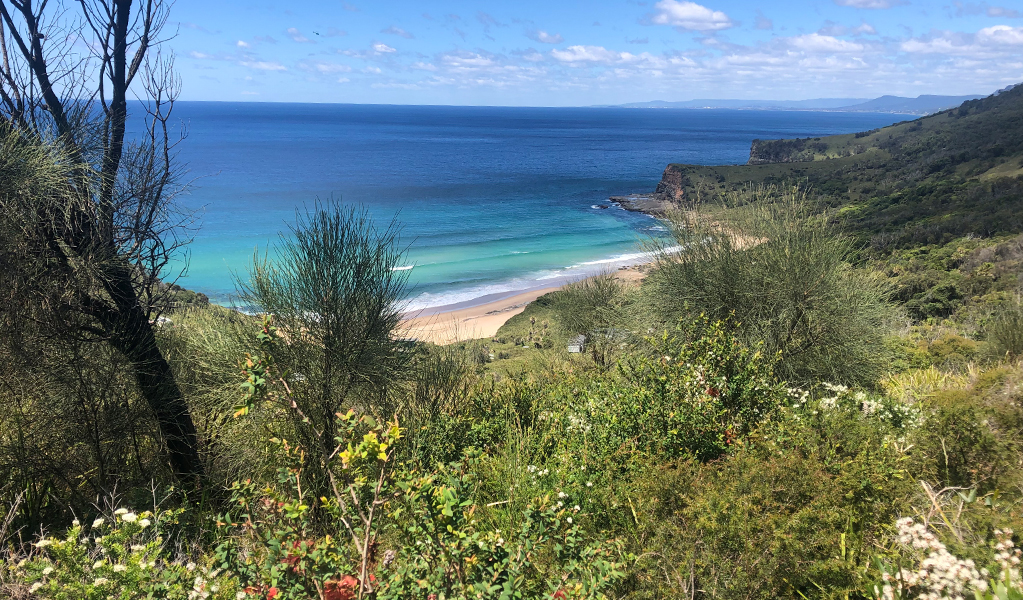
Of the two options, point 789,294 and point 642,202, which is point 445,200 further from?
point 789,294

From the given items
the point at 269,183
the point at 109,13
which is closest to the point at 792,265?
the point at 109,13

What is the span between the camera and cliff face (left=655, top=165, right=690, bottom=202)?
71688mm

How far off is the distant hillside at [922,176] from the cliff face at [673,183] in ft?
0.62

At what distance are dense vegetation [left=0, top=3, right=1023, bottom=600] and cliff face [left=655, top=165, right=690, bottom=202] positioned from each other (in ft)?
210

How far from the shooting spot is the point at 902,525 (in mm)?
2732

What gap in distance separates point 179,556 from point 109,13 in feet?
18.2

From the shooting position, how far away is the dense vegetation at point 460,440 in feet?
8.30

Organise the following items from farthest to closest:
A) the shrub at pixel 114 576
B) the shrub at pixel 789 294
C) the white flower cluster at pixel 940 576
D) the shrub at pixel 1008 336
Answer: the shrub at pixel 1008 336, the shrub at pixel 789 294, the shrub at pixel 114 576, the white flower cluster at pixel 940 576

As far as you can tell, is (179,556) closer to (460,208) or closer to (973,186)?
(973,186)

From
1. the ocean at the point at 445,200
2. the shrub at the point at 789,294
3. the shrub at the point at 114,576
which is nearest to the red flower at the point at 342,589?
the shrub at the point at 114,576

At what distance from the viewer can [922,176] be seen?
5072cm

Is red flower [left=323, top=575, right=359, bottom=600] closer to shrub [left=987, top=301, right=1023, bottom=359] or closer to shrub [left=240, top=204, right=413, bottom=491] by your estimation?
shrub [left=240, top=204, right=413, bottom=491]

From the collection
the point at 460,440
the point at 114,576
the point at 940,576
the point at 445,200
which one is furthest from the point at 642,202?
the point at 114,576

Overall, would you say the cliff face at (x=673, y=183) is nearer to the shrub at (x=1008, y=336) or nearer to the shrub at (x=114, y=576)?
the shrub at (x=1008, y=336)
